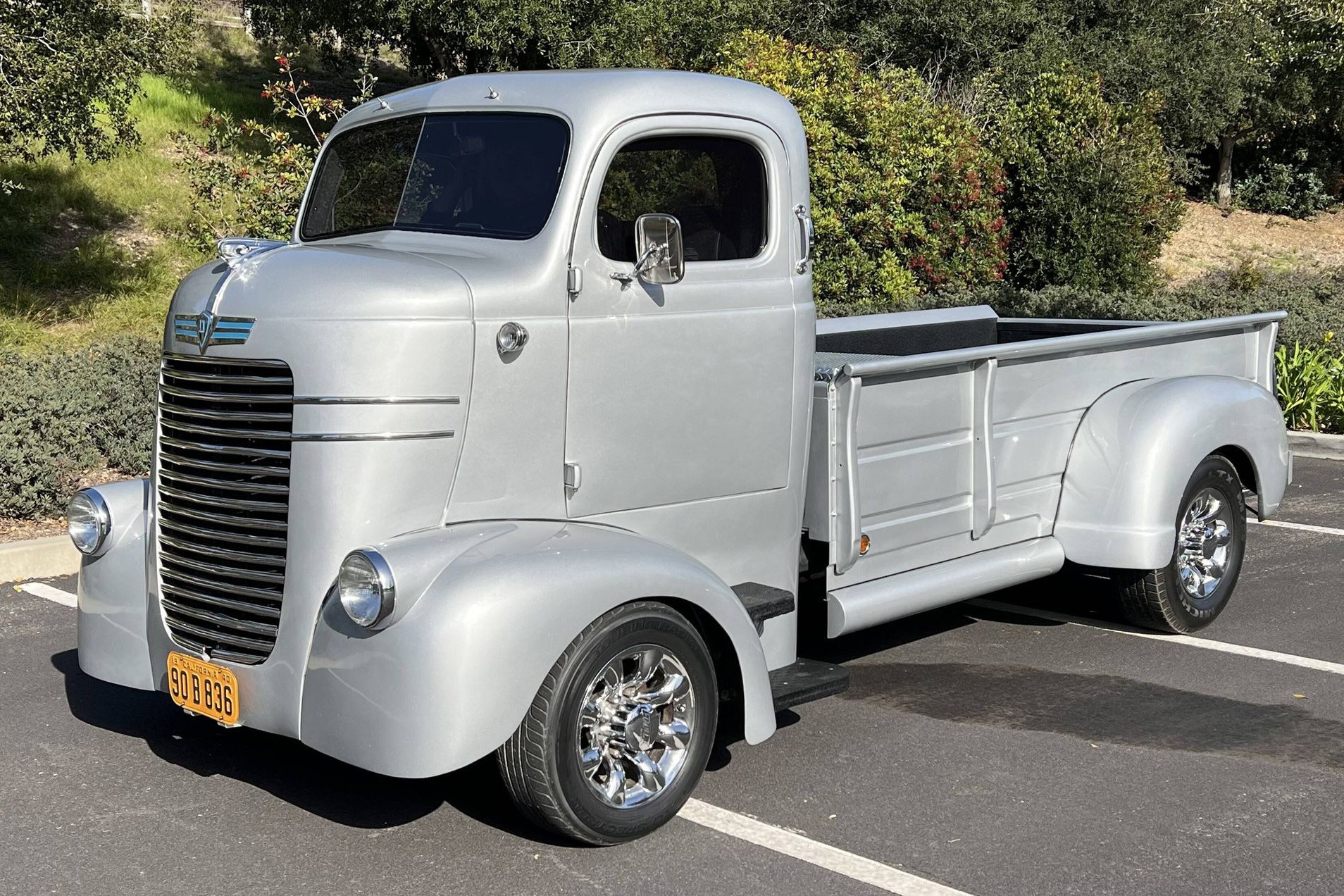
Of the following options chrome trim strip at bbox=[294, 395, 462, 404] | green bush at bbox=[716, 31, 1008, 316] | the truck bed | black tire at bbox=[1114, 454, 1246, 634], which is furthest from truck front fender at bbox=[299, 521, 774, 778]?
green bush at bbox=[716, 31, 1008, 316]

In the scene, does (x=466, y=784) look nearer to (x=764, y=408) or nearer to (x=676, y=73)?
(x=764, y=408)

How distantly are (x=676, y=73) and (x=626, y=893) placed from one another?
266cm

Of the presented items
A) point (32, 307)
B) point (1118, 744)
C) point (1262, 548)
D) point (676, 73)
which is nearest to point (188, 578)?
point (676, 73)

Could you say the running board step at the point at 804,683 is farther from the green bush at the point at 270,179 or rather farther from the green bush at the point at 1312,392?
the green bush at the point at 1312,392

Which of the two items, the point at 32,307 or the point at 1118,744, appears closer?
the point at 1118,744

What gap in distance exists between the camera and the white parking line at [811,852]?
3998mm

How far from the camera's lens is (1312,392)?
11633 millimetres

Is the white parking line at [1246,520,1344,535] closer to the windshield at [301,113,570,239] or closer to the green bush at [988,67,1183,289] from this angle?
the windshield at [301,113,570,239]

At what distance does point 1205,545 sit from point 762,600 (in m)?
2.80

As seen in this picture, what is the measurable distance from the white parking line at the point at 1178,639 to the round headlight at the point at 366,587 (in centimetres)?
400

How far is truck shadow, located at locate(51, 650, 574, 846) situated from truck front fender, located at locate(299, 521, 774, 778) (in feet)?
1.45

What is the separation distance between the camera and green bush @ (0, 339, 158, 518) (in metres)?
8.09

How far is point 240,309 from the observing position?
14.0 ft

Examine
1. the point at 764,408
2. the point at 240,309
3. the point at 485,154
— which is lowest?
the point at 764,408
